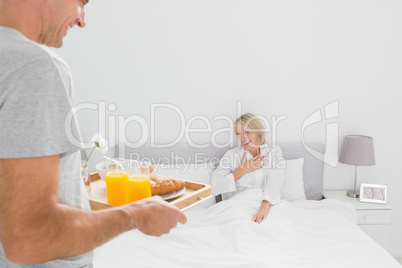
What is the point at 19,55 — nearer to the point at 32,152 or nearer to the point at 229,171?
the point at 32,152

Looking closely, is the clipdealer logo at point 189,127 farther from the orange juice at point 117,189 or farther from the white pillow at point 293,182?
the orange juice at point 117,189

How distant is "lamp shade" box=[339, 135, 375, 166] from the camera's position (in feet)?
9.04

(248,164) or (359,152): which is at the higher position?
(359,152)

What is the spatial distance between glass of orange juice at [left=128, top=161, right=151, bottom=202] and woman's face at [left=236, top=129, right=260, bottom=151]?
1717 mm

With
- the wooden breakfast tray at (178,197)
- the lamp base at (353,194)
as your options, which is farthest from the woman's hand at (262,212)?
the wooden breakfast tray at (178,197)

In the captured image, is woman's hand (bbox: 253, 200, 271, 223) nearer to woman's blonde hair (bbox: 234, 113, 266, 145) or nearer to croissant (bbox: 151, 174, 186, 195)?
woman's blonde hair (bbox: 234, 113, 266, 145)

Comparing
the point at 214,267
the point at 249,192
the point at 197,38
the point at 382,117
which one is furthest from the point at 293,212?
the point at 197,38

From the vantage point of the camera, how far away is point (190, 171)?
2.77 meters

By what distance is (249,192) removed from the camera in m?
2.55

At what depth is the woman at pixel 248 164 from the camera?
8.80 feet

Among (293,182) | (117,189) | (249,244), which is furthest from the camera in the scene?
(293,182)

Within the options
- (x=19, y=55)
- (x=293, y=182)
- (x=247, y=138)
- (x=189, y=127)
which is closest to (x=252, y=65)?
(x=247, y=138)

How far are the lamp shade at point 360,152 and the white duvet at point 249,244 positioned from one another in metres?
0.58

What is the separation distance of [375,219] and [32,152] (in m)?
2.82
